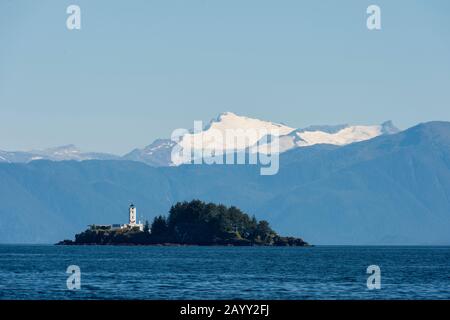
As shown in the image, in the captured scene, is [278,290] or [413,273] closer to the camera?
[278,290]

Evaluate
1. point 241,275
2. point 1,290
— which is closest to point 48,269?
point 241,275

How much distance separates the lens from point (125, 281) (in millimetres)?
130125

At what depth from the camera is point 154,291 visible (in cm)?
11281

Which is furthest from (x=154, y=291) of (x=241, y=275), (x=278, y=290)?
(x=241, y=275)

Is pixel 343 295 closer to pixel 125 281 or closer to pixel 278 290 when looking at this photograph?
pixel 278 290

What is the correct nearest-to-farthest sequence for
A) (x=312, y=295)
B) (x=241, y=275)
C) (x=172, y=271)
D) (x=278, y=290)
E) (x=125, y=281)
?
(x=312, y=295)
(x=278, y=290)
(x=125, y=281)
(x=241, y=275)
(x=172, y=271)

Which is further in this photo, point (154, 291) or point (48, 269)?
point (48, 269)
